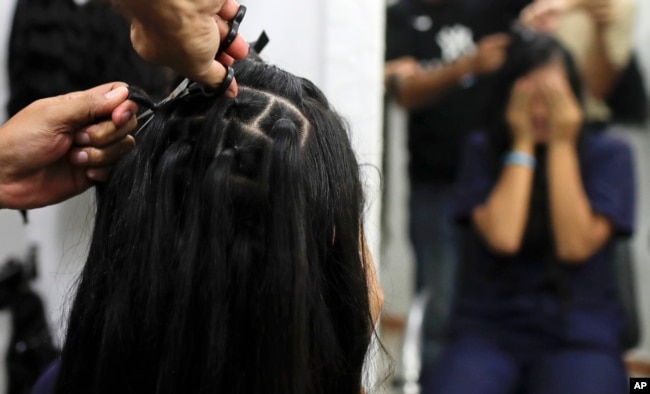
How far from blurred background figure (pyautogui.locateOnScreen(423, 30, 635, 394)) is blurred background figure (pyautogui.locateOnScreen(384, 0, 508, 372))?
40mm

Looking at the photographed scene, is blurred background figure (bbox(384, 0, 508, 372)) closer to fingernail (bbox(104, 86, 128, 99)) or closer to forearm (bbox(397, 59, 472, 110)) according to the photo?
forearm (bbox(397, 59, 472, 110))

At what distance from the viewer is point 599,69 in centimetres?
131

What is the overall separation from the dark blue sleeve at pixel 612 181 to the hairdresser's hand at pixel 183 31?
99 cm

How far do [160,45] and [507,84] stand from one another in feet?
3.35

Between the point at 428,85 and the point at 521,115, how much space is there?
0.70 ft

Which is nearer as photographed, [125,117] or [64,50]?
[125,117]

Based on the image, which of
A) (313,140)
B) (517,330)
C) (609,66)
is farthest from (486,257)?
(313,140)

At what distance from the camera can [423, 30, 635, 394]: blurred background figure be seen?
1.35m

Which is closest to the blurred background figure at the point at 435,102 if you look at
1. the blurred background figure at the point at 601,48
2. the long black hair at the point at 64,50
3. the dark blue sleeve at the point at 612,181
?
the blurred background figure at the point at 601,48

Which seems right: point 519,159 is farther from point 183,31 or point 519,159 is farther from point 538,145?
point 183,31

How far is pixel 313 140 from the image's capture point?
663 millimetres

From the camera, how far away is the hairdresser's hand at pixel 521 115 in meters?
1.39

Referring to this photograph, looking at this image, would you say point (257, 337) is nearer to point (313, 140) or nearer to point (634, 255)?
point (313, 140)

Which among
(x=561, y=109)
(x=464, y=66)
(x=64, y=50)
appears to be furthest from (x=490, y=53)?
(x=64, y=50)
